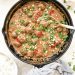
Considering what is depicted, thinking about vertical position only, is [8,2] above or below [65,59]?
above

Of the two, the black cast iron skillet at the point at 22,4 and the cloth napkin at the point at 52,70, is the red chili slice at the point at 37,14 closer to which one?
the black cast iron skillet at the point at 22,4

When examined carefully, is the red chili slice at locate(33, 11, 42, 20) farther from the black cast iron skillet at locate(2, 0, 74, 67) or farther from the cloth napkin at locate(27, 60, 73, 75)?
the cloth napkin at locate(27, 60, 73, 75)

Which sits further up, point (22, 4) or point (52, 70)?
point (22, 4)

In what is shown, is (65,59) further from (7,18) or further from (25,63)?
(7,18)

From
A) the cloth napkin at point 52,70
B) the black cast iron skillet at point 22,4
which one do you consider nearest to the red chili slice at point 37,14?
the black cast iron skillet at point 22,4

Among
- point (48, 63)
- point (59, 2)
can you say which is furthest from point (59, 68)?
point (59, 2)

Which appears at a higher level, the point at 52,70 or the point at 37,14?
the point at 37,14

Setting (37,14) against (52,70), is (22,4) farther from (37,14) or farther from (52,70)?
(52,70)

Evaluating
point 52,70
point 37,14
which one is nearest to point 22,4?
point 37,14

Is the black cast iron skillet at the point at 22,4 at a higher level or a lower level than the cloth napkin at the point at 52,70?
higher

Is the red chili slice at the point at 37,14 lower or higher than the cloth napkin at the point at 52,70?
higher

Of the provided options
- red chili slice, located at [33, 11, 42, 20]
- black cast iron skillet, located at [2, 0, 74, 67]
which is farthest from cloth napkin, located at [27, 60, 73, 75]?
red chili slice, located at [33, 11, 42, 20]
